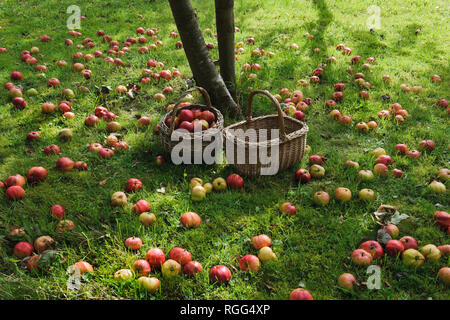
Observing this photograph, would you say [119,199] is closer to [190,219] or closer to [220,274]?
[190,219]

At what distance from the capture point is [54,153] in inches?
163

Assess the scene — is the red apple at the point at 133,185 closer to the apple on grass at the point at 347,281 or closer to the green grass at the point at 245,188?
the green grass at the point at 245,188

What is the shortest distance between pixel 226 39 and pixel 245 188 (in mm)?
2171

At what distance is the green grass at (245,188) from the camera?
2.69 m

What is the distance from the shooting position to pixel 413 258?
107 inches

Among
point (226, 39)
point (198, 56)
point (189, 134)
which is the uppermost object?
point (226, 39)

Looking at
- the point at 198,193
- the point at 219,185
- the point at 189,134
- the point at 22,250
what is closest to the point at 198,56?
the point at 189,134

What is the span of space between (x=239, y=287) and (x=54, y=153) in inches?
109

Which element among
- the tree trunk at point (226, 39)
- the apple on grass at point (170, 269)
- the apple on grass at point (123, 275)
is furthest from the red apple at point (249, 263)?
the tree trunk at point (226, 39)

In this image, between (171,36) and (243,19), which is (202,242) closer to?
(171,36)

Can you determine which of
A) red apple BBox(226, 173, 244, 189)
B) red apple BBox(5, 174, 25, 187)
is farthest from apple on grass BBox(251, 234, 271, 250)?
red apple BBox(5, 174, 25, 187)

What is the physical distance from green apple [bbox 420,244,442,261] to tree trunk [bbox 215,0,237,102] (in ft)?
10.3

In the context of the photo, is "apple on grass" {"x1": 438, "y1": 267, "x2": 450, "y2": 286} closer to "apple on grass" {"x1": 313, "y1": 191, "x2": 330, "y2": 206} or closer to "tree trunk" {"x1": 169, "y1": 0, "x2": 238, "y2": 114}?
"apple on grass" {"x1": 313, "y1": 191, "x2": 330, "y2": 206}

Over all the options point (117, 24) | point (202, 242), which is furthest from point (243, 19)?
point (202, 242)
